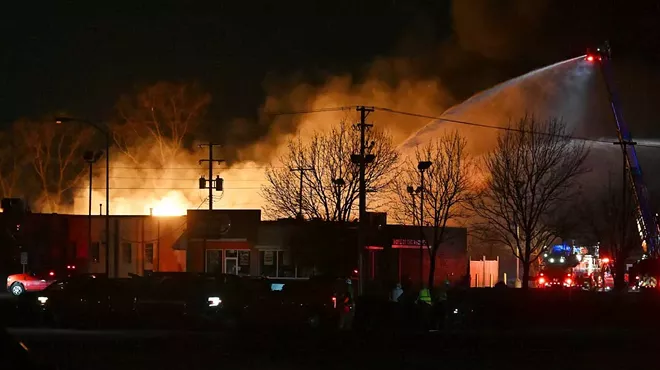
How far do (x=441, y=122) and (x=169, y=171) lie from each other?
89.2 feet

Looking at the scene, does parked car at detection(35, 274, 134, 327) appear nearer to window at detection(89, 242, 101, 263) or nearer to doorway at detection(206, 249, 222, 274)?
doorway at detection(206, 249, 222, 274)

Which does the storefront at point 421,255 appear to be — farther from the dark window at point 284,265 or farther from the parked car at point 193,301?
the parked car at point 193,301

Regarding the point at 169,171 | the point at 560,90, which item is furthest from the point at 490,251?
the point at 169,171

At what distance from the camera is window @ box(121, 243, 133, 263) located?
239 feet

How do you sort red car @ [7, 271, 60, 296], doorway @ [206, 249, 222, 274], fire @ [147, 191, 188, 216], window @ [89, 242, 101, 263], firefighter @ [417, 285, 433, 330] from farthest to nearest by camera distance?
1. fire @ [147, 191, 188, 216]
2. window @ [89, 242, 101, 263]
3. doorway @ [206, 249, 222, 274]
4. red car @ [7, 271, 60, 296]
5. firefighter @ [417, 285, 433, 330]

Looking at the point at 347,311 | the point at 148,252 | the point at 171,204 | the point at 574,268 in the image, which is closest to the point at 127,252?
the point at 148,252

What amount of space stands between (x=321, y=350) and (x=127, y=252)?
5350 cm

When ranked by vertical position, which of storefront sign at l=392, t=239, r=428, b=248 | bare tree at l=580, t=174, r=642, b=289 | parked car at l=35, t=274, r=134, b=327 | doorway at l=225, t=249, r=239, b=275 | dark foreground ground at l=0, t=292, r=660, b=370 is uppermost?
bare tree at l=580, t=174, r=642, b=289

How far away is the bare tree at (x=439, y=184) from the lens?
5922cm

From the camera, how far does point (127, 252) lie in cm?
7312

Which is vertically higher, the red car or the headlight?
the headlight

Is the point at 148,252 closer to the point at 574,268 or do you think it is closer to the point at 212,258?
the point at 212,258

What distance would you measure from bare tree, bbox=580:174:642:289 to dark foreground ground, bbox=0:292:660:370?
119ft

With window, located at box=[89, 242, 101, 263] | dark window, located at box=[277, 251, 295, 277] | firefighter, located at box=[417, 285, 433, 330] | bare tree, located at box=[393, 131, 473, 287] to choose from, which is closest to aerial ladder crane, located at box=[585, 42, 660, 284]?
bare tree, located at box=[393, 131, 473, 287]
